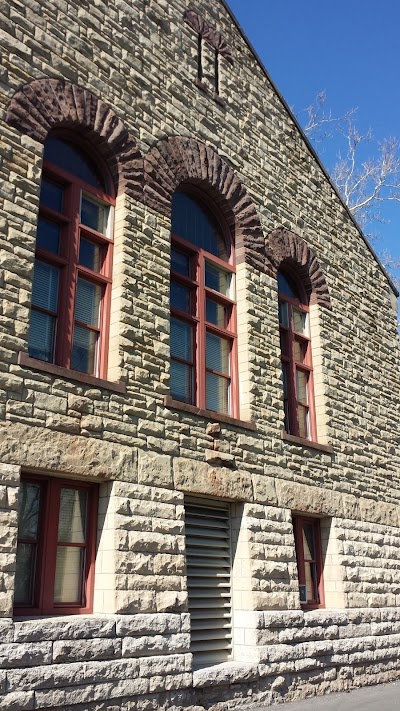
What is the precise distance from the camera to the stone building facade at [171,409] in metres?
6.84

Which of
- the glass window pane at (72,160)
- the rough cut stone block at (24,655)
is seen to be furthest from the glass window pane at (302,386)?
the rough cut stone block at (24,655)

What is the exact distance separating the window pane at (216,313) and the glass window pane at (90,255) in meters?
2.11

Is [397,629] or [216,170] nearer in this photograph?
[216,170]

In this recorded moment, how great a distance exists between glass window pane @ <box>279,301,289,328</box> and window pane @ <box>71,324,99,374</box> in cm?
450

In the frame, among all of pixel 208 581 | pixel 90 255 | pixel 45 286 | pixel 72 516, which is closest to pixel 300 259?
pixel 90 255

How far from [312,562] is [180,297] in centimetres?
468

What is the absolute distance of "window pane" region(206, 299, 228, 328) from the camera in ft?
33.1

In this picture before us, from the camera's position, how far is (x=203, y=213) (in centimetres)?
1071

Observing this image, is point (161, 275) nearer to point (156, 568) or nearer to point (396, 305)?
point (156, 568)

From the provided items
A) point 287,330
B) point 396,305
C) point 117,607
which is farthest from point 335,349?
point 117,607

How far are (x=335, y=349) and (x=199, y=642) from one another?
19.9ft

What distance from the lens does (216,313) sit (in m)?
10.3

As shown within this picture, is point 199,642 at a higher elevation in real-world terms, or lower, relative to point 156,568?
lower

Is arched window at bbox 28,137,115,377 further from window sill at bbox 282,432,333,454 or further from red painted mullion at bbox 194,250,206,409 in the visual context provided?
window sill at bbox 282,432,333,454
